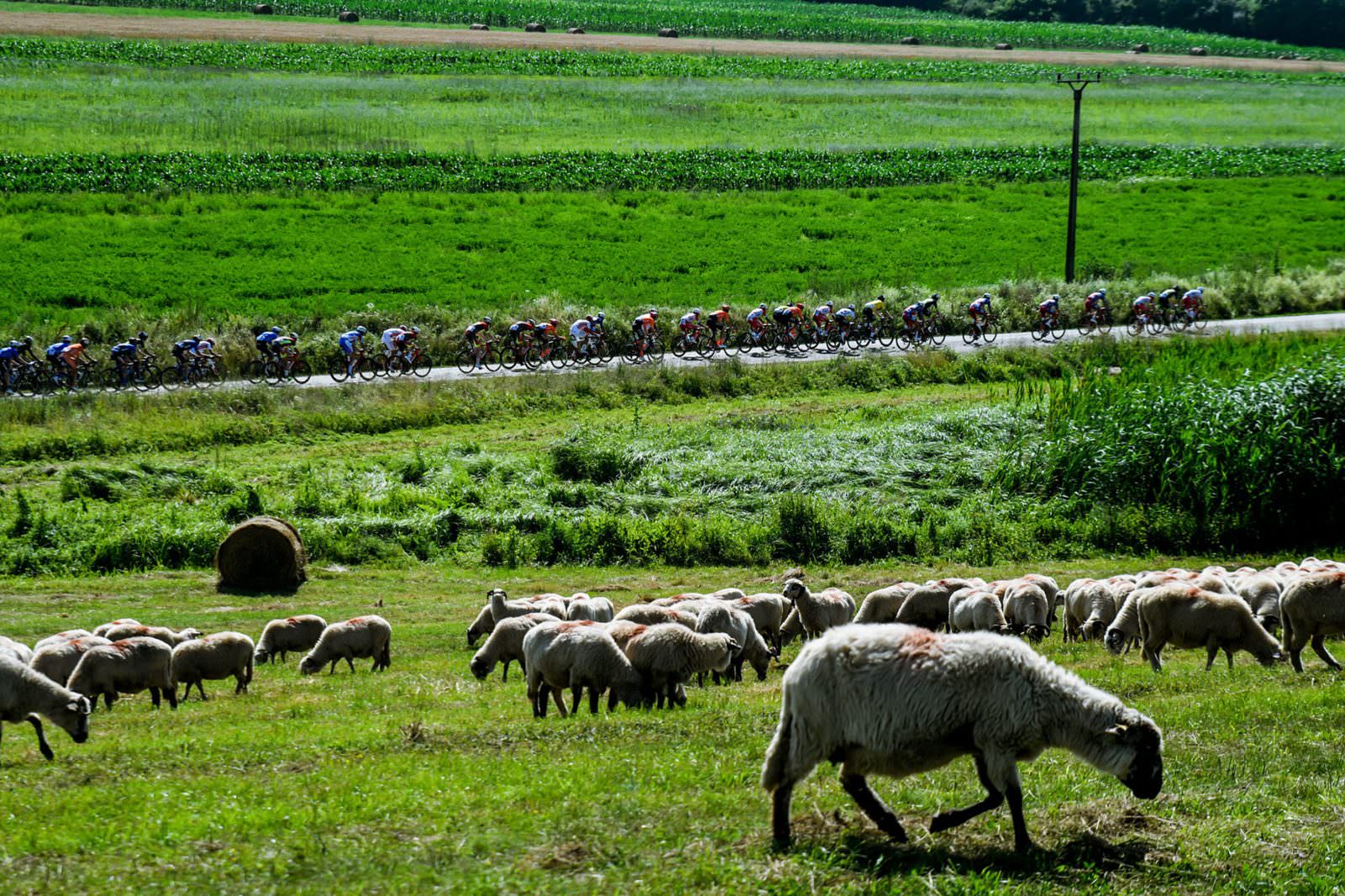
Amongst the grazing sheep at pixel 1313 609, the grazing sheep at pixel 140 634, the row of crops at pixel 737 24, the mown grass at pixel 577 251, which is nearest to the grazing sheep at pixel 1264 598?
the grazing sheep at pixel 1313 609

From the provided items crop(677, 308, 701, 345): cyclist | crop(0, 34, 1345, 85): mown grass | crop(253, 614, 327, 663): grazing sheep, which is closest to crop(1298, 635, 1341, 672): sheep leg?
crop(253, 614, 327, 663): grazing sheep

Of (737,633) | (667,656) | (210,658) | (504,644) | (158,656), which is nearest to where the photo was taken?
(667,656)

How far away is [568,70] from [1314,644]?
111m

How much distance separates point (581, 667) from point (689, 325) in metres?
36.9

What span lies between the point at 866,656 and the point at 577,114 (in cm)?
9769

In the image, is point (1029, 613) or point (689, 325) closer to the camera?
point (1029, 613)

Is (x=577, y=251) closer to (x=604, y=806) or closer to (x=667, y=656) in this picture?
(x=667, y=656)

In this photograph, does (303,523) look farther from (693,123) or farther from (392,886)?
(693,123)

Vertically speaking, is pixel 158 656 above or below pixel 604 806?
below

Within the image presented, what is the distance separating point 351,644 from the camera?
21297mm

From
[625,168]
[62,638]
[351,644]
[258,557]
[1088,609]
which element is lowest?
[258,557]

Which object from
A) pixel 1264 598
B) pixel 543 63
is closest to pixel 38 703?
pixel 1264 598

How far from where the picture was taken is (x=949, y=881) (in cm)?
950

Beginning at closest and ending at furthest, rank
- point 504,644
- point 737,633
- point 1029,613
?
point 737,633
point 504,644
point 1029,613
